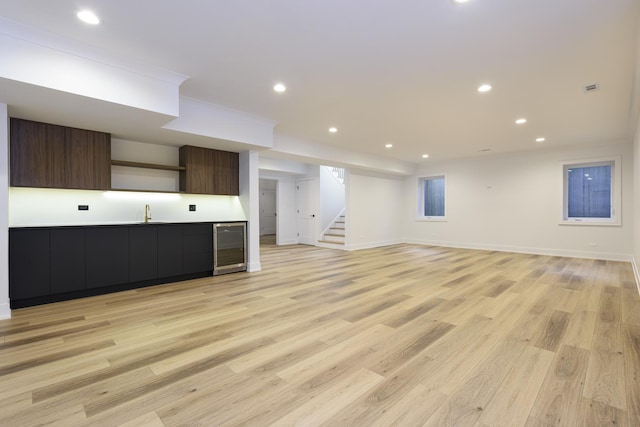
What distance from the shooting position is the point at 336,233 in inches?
363

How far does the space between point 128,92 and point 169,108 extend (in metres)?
0.41

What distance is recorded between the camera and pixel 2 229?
307 centimetres

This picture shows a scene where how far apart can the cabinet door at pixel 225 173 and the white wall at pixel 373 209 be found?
359 centimetres

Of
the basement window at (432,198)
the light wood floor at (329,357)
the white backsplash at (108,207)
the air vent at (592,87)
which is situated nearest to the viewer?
the light wood floor at (329,357)

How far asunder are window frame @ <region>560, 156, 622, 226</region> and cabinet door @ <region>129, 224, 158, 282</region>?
8517 millimetres

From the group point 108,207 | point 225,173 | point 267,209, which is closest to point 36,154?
point 108,207

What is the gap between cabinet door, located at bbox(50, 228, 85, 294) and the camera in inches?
140

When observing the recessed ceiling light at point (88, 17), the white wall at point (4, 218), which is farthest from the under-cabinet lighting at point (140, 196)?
the recessed ceiling light at point (88, 17)

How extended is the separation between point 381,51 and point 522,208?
262 inches

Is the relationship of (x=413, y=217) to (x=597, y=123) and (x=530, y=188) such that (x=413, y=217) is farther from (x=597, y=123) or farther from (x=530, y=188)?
(x=597, y=123)

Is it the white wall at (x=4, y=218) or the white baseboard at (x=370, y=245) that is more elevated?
the white wall at (x=4, y=218)

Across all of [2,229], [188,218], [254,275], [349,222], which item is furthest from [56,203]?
[349,222]

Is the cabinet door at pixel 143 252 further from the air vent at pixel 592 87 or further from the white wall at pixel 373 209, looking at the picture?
the air vent at pixel 592 87

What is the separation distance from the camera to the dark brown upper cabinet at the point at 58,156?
3486 mm
